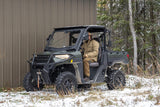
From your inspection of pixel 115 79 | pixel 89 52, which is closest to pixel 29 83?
pixel 89 52

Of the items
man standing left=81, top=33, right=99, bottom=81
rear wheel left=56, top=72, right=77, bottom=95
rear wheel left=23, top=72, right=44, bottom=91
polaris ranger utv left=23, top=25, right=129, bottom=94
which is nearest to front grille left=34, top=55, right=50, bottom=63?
polaris ranger utv left=23, top=25, right=129, bottom=94

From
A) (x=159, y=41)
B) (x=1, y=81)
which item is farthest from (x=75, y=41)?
(x=159, y=41)

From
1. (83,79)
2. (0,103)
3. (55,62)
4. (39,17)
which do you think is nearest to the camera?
(0,103)

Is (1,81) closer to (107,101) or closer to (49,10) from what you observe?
(49,10)

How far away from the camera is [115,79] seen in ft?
35.3

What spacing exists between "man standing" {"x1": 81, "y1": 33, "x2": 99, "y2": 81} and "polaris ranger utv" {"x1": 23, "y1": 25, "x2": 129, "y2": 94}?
18cm

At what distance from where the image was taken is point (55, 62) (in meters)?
9.10

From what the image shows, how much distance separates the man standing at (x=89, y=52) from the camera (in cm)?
998

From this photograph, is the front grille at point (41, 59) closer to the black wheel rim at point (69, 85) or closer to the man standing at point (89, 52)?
the black wheel rim at point (69, 85)

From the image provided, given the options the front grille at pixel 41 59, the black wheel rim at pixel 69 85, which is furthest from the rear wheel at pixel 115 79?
the front grille at pixel 41 59

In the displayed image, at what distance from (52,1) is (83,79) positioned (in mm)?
3810

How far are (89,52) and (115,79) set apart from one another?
1339mm

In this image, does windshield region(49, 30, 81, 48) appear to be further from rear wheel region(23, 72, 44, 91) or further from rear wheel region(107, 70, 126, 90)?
rear wheel region(107, 70, 126, 90)

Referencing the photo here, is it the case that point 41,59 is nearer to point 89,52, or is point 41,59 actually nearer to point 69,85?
point 69,85
